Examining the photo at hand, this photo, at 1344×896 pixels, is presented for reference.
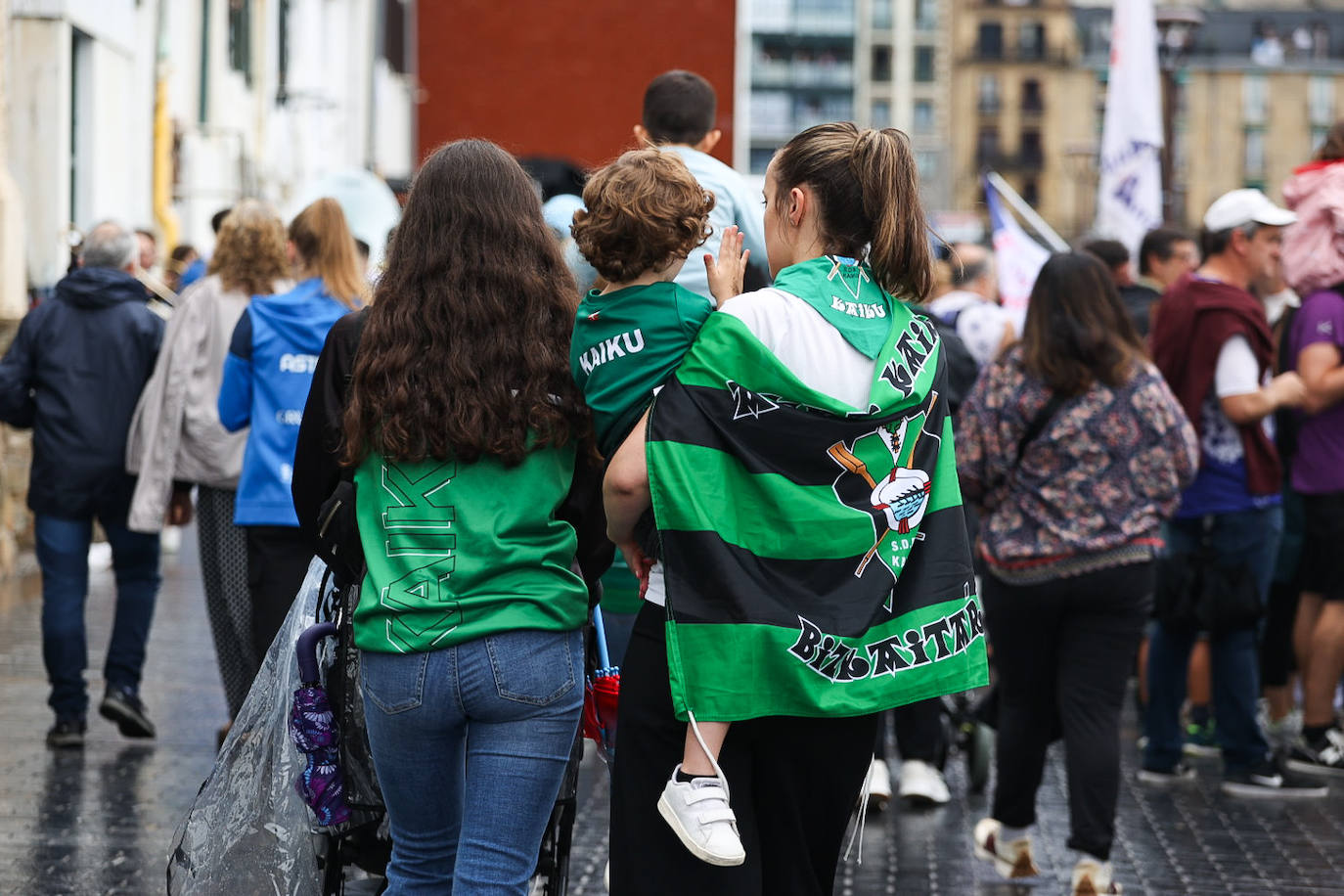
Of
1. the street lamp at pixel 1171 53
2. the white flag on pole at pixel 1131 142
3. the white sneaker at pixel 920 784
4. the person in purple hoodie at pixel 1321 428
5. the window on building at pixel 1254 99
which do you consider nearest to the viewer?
the white sneaker at pixel 920 784

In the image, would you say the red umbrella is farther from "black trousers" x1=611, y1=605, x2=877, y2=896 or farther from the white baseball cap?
the white baseball cap

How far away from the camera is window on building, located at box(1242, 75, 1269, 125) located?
105 metres

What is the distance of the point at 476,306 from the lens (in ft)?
11.2

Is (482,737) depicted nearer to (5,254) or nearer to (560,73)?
(5,254)

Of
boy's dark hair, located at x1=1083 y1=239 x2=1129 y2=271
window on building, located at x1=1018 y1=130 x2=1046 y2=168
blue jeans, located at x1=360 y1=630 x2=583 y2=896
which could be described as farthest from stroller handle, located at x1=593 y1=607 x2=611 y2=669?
window on building, located at x1=1018 y1=130 x2=1046 y2=168

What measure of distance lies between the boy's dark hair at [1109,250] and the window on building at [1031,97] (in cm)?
10223

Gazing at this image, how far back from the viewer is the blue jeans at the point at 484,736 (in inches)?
132

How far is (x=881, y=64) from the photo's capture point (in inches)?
4409

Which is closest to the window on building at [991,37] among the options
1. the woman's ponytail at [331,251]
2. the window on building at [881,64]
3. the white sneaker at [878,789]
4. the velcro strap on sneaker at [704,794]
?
the window on building at [881,64]

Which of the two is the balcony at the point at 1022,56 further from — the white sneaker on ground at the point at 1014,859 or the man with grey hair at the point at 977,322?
the white sneaker on ground at the point at 1014,859

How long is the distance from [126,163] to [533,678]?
12748 mm

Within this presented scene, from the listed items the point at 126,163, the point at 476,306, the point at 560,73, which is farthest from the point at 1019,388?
the point at 560,73

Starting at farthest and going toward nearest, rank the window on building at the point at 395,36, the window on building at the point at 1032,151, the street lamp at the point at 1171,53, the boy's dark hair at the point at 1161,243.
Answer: the window on building at the point at 1032,151 → the window on building at the point at 395,36 → the street lamp at the point at 1171,53 → the boy's dark hair at the point at 1161,243

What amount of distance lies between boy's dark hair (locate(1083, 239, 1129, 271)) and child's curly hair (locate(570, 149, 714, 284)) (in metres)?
4.87
